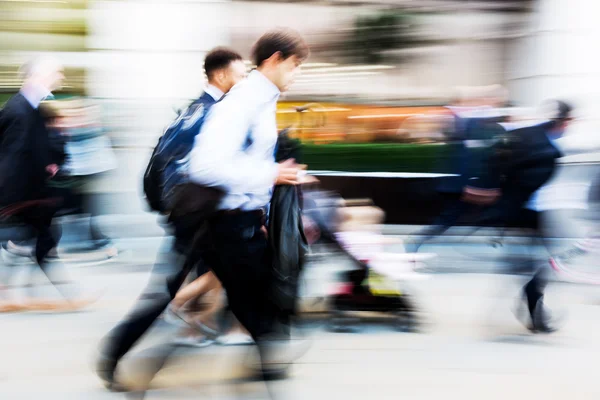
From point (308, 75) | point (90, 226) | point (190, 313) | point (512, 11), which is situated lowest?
point (90, 226)

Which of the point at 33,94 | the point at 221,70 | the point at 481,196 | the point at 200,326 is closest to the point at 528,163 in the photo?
the point at 481,196

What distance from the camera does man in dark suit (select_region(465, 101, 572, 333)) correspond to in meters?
5.08

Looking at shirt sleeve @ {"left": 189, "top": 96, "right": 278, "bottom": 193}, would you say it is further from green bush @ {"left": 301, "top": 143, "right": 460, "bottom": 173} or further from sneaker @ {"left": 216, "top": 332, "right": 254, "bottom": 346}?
green bush @ {"left": 301, "top": 143, "right": 460, "bottom": 173}

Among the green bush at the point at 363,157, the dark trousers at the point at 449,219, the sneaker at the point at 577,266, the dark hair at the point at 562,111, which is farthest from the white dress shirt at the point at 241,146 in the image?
the green bush at the point at 363,157

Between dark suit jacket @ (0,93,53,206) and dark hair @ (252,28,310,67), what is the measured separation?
2.56 metres

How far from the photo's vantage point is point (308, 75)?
9023mm

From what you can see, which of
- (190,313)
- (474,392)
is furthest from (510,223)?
(190,313)

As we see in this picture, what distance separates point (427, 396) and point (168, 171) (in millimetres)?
1707

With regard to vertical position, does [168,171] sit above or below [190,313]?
above

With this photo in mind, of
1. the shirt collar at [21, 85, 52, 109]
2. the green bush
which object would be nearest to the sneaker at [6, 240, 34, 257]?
the shirt collar at [21, 85, 52, 109]

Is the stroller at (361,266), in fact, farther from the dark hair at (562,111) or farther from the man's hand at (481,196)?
the dark hair at (562,111)

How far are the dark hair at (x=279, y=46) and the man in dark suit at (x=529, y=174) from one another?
226 cm

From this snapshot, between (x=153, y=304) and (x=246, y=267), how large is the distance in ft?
1.93

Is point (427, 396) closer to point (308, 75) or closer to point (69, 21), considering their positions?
point (308, 75)
